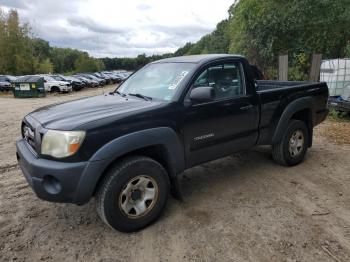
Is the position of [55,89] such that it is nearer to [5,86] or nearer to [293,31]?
A: [5,86]

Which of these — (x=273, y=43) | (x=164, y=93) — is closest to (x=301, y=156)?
(x=164, y=93)

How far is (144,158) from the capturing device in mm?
3410

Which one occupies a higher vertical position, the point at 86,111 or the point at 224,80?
the point at 224,80

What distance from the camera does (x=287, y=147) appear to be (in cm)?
506

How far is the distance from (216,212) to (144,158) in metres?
1.13

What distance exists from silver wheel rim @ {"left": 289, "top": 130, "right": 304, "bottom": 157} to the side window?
1.38 meters

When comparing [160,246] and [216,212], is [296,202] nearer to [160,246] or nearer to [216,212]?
[216,212]

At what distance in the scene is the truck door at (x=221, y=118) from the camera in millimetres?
3809

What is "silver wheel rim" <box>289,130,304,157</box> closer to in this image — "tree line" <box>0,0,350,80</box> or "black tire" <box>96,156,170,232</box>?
"black tire" <box>96,156,170,232</box>

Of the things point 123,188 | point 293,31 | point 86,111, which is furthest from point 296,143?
point 293,31

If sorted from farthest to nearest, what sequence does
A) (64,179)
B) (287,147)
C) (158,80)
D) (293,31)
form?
1. (293,31)
2. (287,147)
3. (158,80)
4. (64,179)

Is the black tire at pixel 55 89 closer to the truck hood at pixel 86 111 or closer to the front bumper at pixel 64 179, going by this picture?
the truck hood at pixel 86 111

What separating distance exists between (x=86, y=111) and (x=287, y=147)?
3140mm

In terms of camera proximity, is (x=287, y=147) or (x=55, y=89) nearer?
(x=287, y=147)
